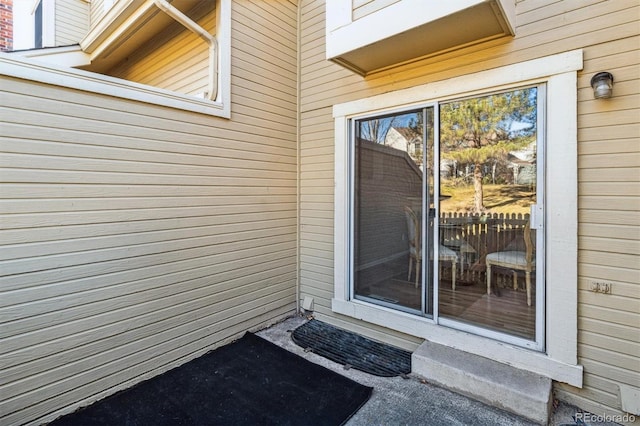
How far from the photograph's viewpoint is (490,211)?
101 inches

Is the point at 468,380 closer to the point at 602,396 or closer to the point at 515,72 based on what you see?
the point at 602,396

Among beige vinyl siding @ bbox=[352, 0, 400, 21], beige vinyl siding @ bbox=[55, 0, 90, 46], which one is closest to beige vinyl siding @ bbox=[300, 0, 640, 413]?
beige vinyl siding @ bbox=[352, 0, 400, 21]

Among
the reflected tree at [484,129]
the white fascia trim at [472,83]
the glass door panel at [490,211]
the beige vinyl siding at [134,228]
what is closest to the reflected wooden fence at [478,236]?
the glass door panel at [490,211]

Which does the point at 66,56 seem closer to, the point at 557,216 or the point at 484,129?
the point at 484,129

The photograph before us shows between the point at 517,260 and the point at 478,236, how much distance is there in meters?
0.33

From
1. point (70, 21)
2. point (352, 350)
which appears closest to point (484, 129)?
point (352, 350)

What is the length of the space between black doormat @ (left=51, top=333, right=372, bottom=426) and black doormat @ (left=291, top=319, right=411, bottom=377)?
0.82ft

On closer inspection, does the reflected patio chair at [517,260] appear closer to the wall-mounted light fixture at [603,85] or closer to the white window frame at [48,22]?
the wall-mounted light fixture at [603,85]

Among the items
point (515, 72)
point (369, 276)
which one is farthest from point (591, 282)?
point (369, 276)

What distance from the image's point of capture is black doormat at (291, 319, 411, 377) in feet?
9.02

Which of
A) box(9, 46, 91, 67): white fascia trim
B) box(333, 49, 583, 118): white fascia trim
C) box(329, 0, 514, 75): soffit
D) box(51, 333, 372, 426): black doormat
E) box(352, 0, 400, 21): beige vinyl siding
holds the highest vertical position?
box(9, 46, 91, 67): white fascia trim

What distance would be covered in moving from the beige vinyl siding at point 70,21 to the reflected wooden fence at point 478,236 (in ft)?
21.5

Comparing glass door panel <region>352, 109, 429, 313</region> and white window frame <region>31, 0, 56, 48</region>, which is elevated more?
white window frame <region>31, 0, 56, 48</region>

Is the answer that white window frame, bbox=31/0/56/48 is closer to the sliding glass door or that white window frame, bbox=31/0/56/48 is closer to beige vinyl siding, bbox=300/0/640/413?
the sliding glass door
